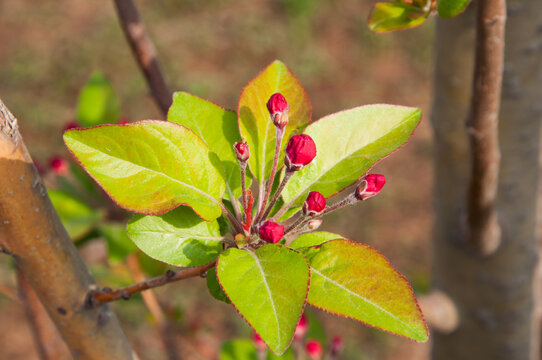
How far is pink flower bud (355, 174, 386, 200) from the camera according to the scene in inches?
25.1

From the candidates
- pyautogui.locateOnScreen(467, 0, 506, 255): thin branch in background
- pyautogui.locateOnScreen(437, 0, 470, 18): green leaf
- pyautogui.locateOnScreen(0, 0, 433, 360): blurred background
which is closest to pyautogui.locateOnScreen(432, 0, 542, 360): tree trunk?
pyautogui.locateOnScreen(467, 0, 506, 255): thin branch in background

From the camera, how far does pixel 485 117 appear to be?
0.83 metres

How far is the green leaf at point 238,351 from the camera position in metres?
1.32

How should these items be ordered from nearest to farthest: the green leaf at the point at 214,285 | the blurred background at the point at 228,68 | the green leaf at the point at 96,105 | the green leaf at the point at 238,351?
1. the green leaf at the point at 214,285
2. the green leaf at the point at 238,351
3. the green leaf at the point at 96,105
4. the blurred background at the point at 228,68

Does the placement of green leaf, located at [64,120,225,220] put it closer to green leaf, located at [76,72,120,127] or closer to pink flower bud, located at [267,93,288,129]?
pink flower bud, located at [267,93,288,129]

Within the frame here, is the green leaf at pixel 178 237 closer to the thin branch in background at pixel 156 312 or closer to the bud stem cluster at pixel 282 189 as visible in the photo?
the bud stem cluster at pixel 282 189

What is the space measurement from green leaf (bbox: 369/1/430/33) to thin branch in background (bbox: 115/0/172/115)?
0.47 m

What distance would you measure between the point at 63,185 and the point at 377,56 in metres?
3.25

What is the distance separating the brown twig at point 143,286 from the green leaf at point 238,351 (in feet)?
2.22

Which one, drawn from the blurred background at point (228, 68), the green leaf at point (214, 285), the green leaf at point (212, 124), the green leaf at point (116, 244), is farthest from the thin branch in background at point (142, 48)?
the blurred background at point (228, 68)

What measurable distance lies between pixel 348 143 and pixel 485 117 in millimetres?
266

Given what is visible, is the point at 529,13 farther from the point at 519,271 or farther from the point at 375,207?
the point at 375,207

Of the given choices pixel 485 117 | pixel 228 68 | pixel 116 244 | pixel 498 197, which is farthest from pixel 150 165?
pixel 228 68

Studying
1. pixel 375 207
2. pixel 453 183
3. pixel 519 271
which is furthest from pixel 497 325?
pixel 375 207
